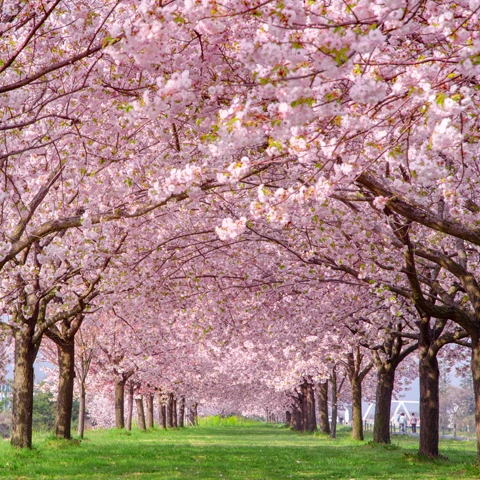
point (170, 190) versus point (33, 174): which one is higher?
point (33, 174)

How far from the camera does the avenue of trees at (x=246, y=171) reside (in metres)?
5.84

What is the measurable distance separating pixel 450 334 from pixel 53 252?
36.3 ft

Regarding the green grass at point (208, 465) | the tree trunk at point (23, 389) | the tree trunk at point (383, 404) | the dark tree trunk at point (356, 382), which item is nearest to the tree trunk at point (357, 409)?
the dark tree trunk at point (356, 382)

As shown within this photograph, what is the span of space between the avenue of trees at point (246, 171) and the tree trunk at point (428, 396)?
72 mm

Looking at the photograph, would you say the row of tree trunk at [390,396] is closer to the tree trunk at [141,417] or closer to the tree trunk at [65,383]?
the tree trunk at [65,383]

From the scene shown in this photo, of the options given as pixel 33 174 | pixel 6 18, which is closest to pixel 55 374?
pixel 33 174

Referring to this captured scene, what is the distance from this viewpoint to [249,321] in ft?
66.3

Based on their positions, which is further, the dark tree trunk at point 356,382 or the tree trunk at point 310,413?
the tree trunk at point 310,413

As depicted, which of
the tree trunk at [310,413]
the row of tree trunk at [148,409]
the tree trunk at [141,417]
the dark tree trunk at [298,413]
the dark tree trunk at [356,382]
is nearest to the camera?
the dark tree trunk at [356,382]

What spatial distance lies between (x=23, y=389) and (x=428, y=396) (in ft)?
37.6

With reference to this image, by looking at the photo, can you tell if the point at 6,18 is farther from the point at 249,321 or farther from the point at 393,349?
the point at 393,349

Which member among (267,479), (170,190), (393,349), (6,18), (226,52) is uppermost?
(6,18)

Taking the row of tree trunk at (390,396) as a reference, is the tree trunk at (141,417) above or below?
below

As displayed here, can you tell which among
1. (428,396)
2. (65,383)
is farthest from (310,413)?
(428,396)
